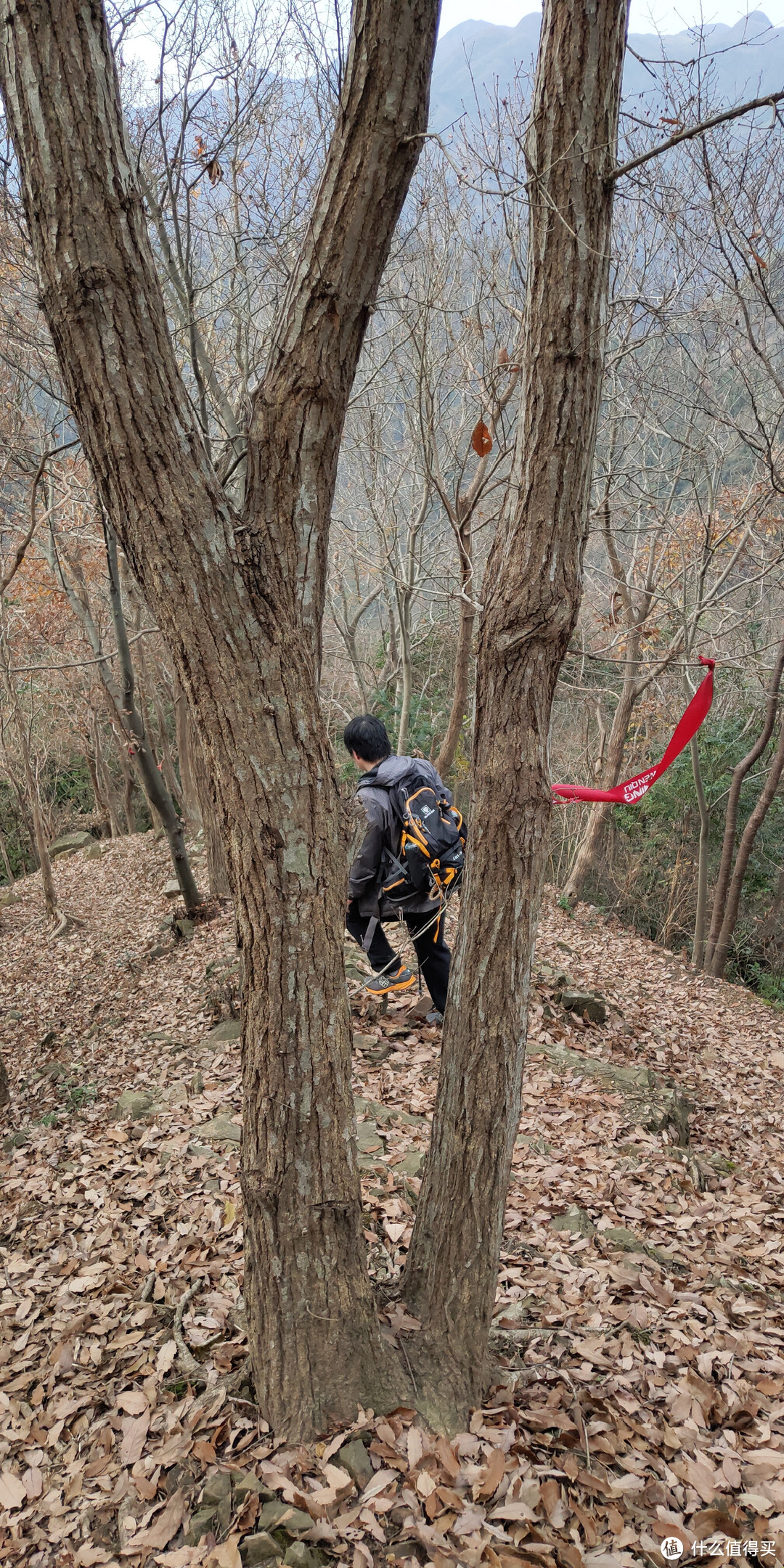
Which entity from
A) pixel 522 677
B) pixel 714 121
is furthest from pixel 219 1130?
pixel 714 121

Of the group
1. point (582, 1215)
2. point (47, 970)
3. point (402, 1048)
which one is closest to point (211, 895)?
point (47, 970)

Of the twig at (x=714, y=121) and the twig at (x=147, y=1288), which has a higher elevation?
the twig at (x=714, y=121)

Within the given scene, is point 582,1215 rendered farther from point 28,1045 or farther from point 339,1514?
point 28,1045

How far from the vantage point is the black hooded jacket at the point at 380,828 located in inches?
171

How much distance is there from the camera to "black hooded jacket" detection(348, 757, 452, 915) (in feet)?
14.2

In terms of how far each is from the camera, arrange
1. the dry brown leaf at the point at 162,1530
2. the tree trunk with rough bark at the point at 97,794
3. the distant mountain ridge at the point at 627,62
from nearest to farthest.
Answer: the dry brown leaf at the point at 162,1530
the distant mountain ridge at the point at 627,62
the tree trunk with rough bark at the point at 97,794

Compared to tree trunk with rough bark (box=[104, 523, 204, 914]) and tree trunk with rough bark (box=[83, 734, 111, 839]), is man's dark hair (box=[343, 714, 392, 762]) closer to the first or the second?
tree trunk with rough bark (box=[104, 523, 204, 914])

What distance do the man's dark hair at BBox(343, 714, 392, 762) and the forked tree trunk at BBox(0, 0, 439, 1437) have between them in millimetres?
2174

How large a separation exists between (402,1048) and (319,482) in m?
3.84

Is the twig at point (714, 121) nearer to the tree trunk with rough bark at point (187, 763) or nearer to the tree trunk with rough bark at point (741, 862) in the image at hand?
the tree trunk with rough bark at point (741, 862)

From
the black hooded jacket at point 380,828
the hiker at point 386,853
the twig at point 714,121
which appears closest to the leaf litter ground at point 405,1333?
the hiker at point 386,853

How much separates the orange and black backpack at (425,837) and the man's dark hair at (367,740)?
0.16m

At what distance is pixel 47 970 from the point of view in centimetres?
948

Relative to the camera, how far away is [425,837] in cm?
429
